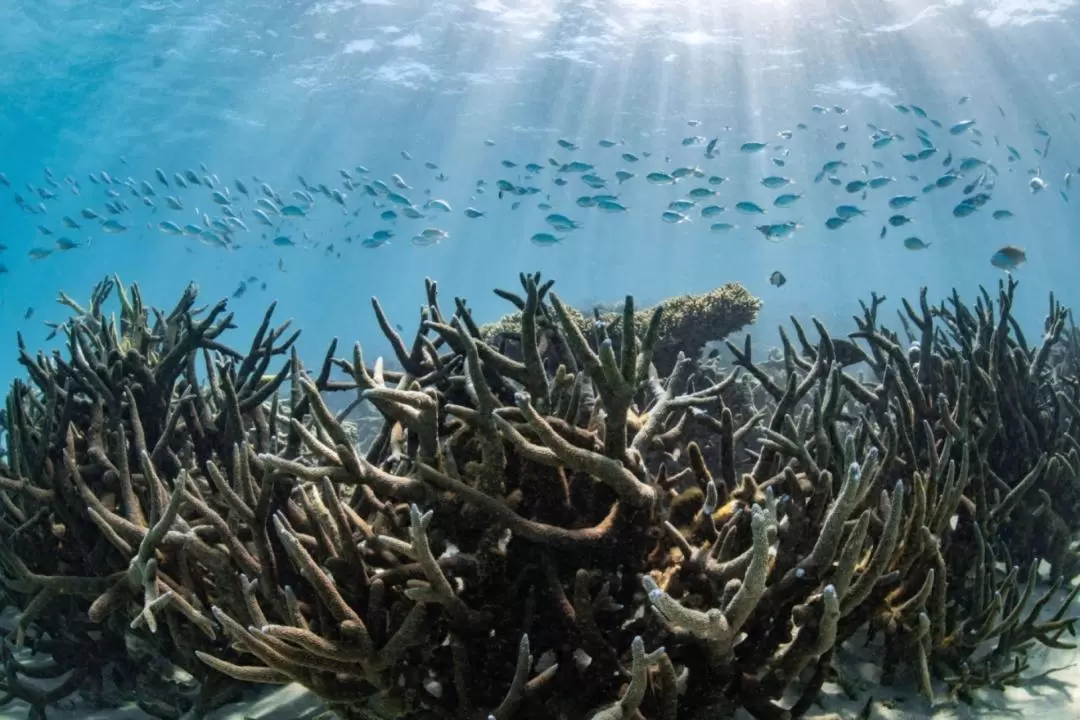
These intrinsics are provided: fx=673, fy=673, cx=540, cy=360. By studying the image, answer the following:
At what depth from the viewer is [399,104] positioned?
143ft

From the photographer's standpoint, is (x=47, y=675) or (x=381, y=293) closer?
(x=47, y=675)

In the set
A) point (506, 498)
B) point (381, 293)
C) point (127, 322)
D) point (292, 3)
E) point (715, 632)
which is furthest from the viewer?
point (381, 293)

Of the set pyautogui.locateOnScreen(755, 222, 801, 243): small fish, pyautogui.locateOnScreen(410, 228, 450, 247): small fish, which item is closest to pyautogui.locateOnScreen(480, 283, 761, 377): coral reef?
pyautogui.locateOnScreen(755, 222, 801, 243): small fish

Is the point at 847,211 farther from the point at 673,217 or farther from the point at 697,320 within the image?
the point at 697,320

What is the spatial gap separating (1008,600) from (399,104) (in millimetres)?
45415

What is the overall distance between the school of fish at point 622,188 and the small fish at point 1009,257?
0.02 meters

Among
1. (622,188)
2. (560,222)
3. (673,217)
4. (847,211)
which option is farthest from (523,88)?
(847,211)

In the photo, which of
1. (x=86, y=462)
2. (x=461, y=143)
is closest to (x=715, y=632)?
(x=86, y=462)

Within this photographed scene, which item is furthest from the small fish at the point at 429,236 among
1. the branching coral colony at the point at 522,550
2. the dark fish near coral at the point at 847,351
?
the branching coral colony at the point at 522,550

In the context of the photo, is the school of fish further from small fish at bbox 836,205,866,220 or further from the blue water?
the blue water

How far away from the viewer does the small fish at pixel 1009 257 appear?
10461 mm

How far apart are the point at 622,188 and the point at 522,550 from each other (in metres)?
67.8

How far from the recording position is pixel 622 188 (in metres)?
67.4

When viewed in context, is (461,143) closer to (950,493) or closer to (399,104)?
(399,104)
